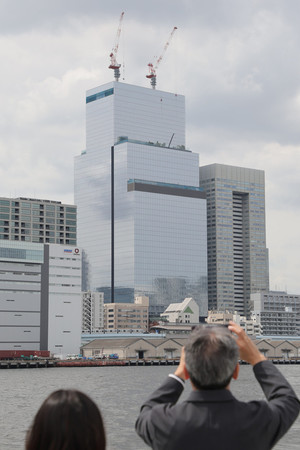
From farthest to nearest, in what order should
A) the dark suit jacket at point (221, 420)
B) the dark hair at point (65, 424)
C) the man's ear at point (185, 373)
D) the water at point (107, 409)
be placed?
the water at point (107, 409)
the man's ear at point (185, 373)
the dark suit jacket at point (221, 420)
the dark hair at point (65, 424)

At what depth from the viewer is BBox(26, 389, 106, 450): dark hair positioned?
614 centimetres

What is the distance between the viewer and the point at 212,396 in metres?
7.09

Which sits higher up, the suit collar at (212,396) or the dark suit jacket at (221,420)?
the suit collar at (212,396)

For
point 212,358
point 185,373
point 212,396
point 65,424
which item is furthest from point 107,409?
point 65,424

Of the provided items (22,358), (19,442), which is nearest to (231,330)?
(19,442)

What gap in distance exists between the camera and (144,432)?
7.23 metres

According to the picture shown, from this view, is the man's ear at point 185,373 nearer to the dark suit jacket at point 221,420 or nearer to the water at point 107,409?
the dark suit jacket at point 221,420

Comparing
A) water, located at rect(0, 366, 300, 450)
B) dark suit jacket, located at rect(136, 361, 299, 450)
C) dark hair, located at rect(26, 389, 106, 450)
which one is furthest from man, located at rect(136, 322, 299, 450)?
water, located at rect(0, 366, 300, 450)

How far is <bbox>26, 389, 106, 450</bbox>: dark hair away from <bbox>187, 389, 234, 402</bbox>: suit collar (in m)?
1.16

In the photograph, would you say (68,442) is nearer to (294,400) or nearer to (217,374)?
(217,374)

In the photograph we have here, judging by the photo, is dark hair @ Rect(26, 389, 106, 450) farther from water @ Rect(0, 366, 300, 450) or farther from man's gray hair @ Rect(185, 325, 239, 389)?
water @ Rect(0, 366, 300, 450)

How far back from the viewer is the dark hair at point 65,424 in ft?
20.1

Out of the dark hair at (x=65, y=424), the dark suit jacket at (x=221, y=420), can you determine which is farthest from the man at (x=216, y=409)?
the dark hair at (x=65, y=424)

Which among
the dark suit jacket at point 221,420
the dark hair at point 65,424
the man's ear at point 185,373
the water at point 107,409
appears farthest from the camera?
the water at point 107,409
